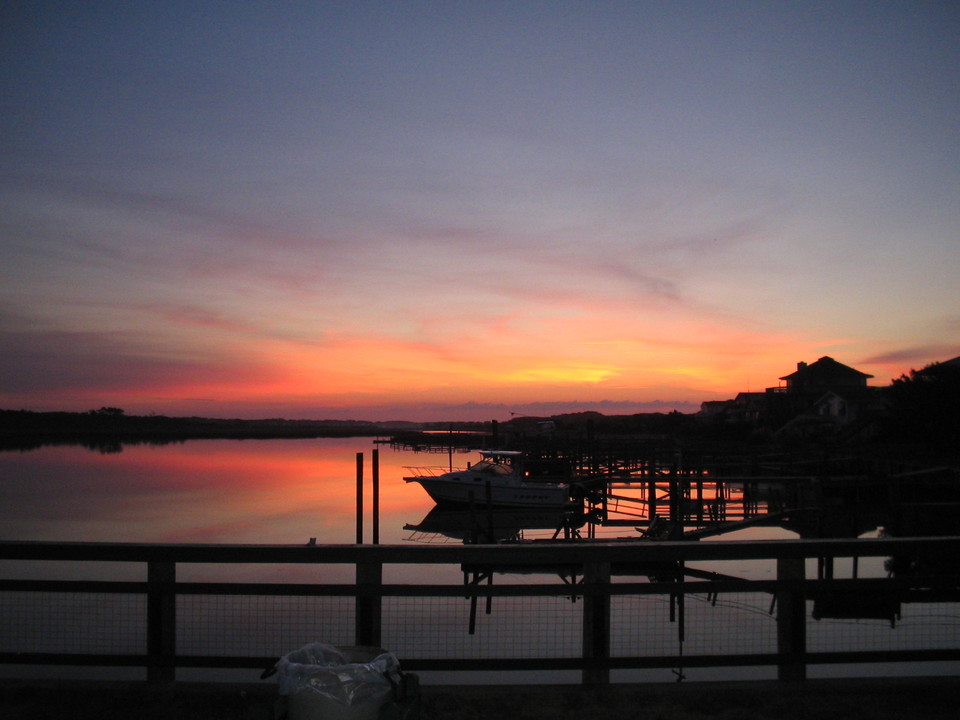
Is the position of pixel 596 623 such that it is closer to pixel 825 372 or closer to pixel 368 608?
pixel 368 608

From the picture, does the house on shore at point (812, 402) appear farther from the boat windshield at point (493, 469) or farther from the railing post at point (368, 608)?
the railing post at point (368, 608)

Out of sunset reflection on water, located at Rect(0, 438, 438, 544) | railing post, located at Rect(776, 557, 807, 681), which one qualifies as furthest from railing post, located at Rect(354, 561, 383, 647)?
sunset reflection on water, located at Rect(0, 438, 438, 544)

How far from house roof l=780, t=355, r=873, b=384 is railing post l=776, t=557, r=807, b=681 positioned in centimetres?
9711

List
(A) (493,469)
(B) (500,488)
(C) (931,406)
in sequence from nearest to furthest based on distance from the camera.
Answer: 1. (B) (500,488)
2. (A) (493,469)
3. (C) (931,406)

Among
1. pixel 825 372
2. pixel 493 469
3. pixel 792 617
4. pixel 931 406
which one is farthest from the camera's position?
pixel 825 372

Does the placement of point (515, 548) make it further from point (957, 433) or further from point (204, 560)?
point (957, 433)

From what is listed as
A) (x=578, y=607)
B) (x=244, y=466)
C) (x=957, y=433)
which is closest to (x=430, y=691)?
(x=578, y=607)

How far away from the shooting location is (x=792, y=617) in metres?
5.06

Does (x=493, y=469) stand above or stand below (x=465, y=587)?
below

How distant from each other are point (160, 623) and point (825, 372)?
10037cm

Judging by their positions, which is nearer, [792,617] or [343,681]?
[343,681]

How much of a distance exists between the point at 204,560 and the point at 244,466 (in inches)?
3297

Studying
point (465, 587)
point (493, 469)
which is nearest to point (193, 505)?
point (493, 469)

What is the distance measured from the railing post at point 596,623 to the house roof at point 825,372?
321ft
